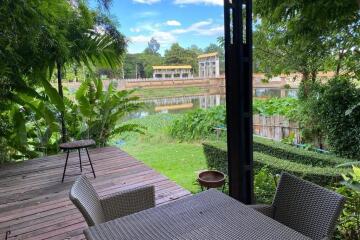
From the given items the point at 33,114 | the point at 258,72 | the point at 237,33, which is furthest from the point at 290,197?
the point at 258,72

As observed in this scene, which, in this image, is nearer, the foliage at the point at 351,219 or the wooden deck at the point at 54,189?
the foliage at the point at 351,219

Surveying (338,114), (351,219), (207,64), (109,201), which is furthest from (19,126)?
(338,114)

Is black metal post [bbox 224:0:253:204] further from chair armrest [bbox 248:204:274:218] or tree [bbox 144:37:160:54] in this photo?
tree [bbox 144:37:160:54]

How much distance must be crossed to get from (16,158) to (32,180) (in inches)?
52.7

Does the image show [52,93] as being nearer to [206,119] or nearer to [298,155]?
[298,155]

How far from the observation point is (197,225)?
138 centimetres

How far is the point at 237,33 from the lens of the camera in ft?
7.01

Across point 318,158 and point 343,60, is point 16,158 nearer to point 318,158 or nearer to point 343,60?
point 318,158

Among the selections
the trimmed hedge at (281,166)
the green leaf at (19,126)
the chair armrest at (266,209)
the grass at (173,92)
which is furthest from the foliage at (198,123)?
the chair armrest at (266,209)

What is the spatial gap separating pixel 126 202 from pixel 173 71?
5334mm

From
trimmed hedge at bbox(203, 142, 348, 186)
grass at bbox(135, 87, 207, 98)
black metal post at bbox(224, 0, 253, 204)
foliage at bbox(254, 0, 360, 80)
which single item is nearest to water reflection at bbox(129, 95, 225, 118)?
grass at bbox(135, 87, 207, 98)

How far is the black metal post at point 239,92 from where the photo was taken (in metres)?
2.15

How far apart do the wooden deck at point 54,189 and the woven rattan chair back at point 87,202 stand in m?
0.77

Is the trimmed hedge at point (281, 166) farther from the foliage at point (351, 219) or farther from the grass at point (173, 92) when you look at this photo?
the grass at point (173, 92)
